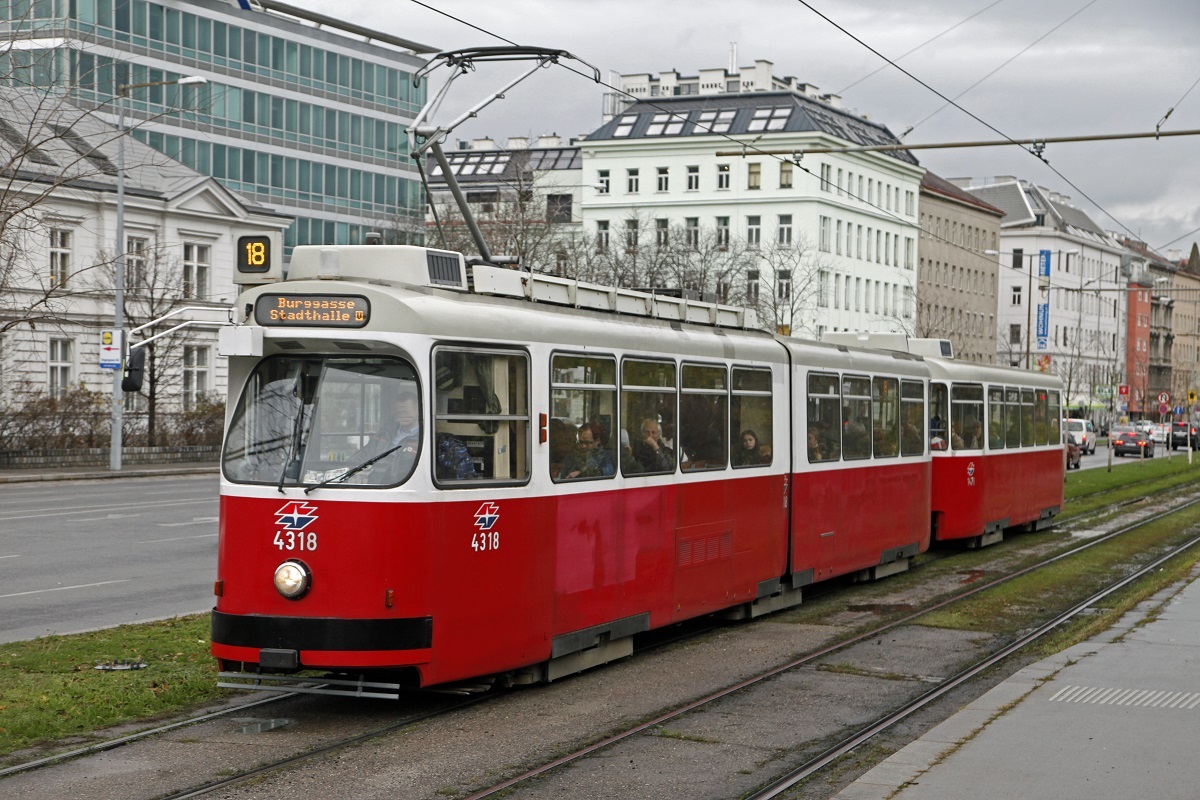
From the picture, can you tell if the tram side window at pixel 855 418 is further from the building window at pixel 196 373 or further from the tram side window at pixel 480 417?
the building window at pixel 196 373

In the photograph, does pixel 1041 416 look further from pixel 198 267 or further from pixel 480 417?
pixel 198 267

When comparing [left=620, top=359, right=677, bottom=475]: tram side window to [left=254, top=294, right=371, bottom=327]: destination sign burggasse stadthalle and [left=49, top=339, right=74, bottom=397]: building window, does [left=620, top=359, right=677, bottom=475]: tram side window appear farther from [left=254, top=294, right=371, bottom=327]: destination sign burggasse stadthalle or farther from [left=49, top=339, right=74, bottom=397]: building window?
[left=49, top=339, right=74, bottom=397]: building window

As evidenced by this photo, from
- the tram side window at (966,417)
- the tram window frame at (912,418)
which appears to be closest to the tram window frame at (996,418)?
the tram side window at (966,417)

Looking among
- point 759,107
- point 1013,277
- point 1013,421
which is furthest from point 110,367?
point 1013,277

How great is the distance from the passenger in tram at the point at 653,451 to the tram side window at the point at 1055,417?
15976mm

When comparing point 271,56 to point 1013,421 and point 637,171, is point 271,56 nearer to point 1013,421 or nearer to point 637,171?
point 637,171

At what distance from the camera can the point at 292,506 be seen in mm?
9641

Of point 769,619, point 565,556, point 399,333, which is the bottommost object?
point 769,619

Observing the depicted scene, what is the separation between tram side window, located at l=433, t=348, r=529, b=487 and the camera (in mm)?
9836

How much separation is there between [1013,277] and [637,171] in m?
41.9

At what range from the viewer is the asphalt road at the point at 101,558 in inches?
587

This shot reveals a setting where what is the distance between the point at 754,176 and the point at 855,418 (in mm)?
71912

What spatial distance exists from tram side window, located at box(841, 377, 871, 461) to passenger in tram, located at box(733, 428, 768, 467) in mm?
2489

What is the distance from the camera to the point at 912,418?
760 inches
